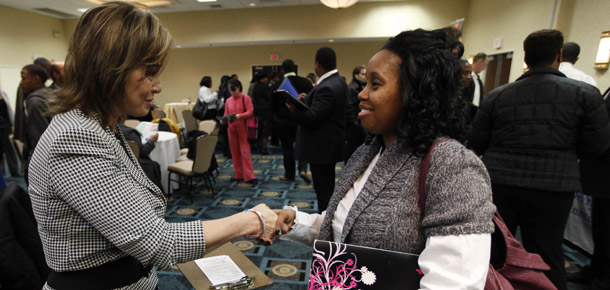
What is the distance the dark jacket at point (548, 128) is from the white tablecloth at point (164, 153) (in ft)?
13.0

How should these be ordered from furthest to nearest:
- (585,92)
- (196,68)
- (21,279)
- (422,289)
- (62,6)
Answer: (196,68), (62,6), (585,92), (21,279), (422,289)

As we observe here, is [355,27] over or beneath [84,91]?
over

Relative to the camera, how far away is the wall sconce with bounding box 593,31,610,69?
12.0 ft

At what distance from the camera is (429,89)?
88cm

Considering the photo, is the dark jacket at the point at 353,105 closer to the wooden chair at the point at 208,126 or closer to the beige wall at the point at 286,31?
the wooden chair at the point at 208,126

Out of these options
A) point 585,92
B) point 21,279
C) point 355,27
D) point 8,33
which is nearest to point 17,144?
point 21,279

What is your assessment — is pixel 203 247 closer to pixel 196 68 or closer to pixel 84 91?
pixel 84 91

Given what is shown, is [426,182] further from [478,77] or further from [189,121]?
[189,121]

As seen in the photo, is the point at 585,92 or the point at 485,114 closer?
the point at 585,92

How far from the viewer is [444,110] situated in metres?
0.90

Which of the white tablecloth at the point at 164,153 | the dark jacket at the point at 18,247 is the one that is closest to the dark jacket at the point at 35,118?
the white tablecloth at the point at 164,153

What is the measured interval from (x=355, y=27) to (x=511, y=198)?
810 centimetres

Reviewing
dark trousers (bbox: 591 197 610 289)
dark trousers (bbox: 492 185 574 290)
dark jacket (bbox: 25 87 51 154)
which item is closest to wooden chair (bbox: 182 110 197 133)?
dark jacket (bbox: 25 87 51 154)

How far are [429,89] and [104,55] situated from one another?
88cm
